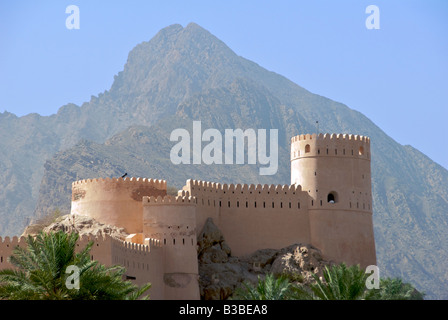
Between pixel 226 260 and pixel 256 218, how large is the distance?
332cm

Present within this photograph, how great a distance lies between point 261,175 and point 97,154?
24591mm

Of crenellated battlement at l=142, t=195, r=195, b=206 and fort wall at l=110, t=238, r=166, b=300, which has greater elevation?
crenellated battlement at l=142, t=195, r=195, b=206

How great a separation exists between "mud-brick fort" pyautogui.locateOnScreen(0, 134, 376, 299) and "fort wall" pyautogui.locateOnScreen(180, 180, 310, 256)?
0.05 metres

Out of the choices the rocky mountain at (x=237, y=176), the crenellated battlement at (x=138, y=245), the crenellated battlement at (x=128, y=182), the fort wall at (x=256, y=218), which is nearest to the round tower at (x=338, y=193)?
the fort wall at (x=256, y=218)

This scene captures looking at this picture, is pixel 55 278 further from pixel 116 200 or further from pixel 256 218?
pixel 256 218

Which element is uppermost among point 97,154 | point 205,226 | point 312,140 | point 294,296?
point 97,154

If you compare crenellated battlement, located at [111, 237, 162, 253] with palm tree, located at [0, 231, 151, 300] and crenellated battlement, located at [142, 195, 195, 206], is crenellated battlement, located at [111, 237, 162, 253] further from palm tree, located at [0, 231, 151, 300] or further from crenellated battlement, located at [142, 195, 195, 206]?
palm tree, located at [0, 231, 151, 300]

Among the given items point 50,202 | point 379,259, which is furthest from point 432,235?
point 50,202

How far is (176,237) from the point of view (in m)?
58.4

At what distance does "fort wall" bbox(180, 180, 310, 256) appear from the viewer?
64188 mm

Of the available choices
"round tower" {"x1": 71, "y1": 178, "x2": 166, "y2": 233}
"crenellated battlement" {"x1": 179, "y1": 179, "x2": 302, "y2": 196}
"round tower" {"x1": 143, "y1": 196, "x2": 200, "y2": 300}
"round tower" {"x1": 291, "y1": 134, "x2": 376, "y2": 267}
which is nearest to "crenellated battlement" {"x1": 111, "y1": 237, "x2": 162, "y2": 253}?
"round tower" {"x1": 143, "y1": 196, "x2": 200, "y2": 300}

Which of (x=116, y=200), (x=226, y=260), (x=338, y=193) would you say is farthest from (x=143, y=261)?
(x=338, y=193)

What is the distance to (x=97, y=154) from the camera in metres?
160

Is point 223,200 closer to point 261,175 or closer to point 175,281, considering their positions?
point 175,281
